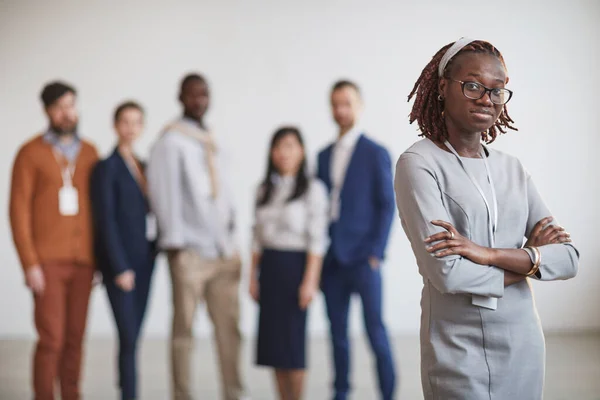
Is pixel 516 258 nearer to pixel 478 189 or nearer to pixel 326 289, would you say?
pixel 478 189

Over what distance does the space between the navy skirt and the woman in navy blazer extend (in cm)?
71

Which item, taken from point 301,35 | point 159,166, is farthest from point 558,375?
point 301,35

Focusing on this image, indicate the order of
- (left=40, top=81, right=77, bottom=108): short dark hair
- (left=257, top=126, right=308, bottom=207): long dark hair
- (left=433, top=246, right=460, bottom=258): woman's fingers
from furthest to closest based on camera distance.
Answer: (left=40, top=81, right=77, bottom=108): short dark hair → (left=257, top=126, right=308, bottom=207): long dark hair → (left=433, top=246, right=460, bottom=258): woman's fingers

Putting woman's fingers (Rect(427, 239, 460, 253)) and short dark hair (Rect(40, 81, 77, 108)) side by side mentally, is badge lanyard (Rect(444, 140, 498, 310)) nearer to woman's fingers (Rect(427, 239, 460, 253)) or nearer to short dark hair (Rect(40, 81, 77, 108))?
woman's fingers (Rect(427, 239, 460, 253))

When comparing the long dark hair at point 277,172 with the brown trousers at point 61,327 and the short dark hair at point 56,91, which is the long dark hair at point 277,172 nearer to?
the brown trousers at point 61,327

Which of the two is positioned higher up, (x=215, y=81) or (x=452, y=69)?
(x=215, y=81)

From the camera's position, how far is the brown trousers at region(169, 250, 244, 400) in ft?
13.9

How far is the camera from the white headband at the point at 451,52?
196cm

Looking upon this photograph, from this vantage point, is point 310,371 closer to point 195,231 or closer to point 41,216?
point 195,231

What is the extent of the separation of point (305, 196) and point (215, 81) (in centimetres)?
370

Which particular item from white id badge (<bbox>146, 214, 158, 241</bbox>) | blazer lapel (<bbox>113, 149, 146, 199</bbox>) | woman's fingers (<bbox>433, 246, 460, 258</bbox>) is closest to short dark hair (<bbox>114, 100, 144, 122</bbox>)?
blazer lapel (<bbox>113, 149, 146, 199</bbox>)

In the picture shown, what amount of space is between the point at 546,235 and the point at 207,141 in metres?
2.54

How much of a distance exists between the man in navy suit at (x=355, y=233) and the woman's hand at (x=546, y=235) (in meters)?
2.20

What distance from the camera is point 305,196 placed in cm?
410
